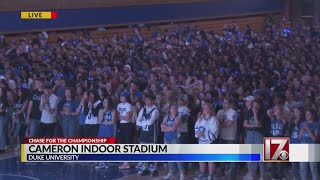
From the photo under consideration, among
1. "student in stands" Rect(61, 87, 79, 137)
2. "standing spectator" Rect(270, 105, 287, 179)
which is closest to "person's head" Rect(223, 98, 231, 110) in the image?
"standing spectator" Rect(270, 105, 287, 179)

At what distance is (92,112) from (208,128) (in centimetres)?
231

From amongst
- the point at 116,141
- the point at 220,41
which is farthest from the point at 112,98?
the point at 220,41

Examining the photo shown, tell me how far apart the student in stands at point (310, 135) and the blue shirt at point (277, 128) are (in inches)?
15.3

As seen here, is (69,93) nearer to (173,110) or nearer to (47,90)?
(47,90)

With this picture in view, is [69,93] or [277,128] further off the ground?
[69,93]

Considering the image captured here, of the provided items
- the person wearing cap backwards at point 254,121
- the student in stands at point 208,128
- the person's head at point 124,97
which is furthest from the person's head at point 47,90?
the person wearing cap backwards at point 254,121

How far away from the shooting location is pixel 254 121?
30.5 feet

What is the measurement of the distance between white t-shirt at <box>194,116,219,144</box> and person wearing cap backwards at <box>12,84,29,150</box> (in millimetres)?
3728

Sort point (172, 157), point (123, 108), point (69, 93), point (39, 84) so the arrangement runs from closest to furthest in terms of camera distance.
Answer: point (172, 157) < point (123, 108) < point (69, 93) < point (39, 84)

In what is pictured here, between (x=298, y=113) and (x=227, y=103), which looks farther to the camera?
(x=227, y=103)

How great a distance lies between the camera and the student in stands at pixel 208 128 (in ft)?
30.6

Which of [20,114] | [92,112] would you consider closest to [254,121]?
[92,112]

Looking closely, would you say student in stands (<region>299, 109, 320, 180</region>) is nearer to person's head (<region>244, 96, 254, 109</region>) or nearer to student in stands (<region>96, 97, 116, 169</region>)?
person's head (<region>244, 96, 254, 109</region>)

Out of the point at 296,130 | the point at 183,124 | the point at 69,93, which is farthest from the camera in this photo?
the point at 69,93
